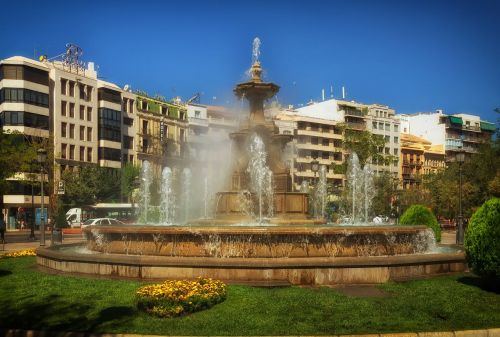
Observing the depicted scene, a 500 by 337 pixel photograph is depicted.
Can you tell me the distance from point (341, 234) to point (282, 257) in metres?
1.58

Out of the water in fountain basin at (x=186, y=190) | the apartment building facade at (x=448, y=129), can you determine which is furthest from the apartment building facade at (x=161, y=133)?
the apartment building facade at (x=448, y=129)

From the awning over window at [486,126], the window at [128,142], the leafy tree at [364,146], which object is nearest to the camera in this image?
the leafy tree at [364,146]

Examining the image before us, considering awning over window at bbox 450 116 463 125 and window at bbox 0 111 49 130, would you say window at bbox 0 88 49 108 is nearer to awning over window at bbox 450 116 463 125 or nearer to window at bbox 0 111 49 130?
window at bbox 0 111 49 130

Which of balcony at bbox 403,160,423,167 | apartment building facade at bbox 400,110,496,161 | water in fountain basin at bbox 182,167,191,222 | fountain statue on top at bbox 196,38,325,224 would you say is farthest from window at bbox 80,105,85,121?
apartment building facade at bbox 400,110,496,161

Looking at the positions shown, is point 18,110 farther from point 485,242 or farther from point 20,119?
Answer: point 485,242

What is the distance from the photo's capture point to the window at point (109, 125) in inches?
2982

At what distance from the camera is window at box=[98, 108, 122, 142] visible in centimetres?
7575

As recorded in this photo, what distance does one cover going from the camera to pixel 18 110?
2474 inches

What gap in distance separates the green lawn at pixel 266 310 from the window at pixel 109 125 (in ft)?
212

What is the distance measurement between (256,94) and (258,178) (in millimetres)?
3828

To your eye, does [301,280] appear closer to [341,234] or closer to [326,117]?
[341,234]

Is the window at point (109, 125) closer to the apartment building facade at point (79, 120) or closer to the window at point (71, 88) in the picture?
the apartment building facade at point (79, 120)

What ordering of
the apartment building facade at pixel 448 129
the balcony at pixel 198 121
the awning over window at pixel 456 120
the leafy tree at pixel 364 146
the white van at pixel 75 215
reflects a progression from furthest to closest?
the awning over window at pixel 456 120 → the apartment building facade at pixel 448 129 → the balcony at pixel 198 121 → the leafy tree at pixel 364 146 → the white van at pixel 75 215

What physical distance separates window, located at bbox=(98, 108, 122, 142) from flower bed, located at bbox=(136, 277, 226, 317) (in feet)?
221
